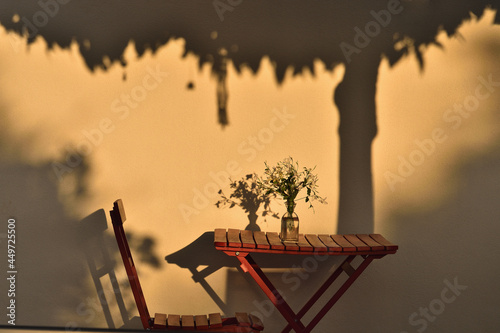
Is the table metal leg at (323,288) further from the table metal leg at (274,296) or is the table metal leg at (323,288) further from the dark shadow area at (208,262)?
the dark shadow area at (208,262)

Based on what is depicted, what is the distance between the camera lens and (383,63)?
3826 millimetres

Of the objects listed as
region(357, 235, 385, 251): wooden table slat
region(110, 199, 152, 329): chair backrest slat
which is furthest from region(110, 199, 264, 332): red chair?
region(357, 235, 385, 251): wooden table slat

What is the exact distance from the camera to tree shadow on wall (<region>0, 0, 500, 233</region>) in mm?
3787

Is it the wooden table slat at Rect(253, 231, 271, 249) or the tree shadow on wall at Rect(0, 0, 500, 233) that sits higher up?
the tree shadow on wall at Rect(0, 0, 500, 233)

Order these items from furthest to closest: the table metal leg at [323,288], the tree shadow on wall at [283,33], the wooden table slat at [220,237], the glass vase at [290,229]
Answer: the tree shadow on wall at [283,33] → the table metal leg at [323,288] → the glass vase at [290,229] → the wooden table slat at [220,237]

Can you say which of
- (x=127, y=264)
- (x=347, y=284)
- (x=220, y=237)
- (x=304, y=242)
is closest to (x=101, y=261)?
(x=127, y=264)

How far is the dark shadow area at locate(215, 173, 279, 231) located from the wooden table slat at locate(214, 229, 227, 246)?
271mm

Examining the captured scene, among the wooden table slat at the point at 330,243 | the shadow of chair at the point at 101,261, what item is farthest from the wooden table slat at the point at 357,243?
the shadow of chair at the point at 101,261

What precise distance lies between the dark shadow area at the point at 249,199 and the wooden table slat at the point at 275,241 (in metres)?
0.23

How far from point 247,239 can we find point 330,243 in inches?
20.6

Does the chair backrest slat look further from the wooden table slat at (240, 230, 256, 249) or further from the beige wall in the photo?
the wooden table slat at (240, 230, 256, 249)

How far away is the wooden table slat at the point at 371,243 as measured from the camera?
324 cm

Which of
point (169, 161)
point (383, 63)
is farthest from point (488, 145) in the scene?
point (169, 161)

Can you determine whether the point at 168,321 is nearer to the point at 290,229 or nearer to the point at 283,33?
the point at 290,229
